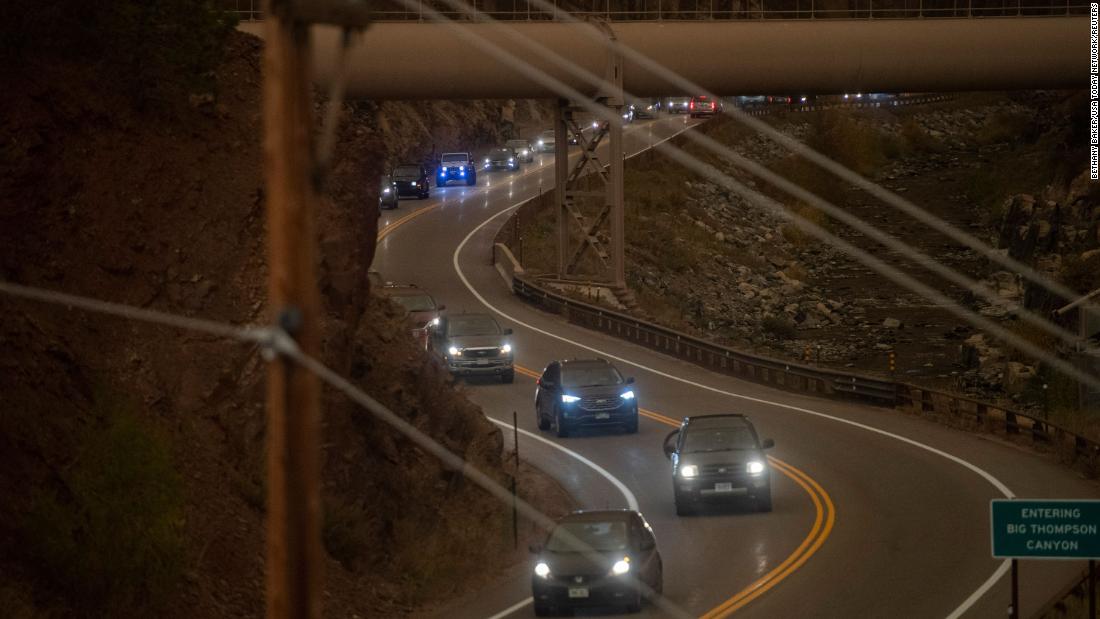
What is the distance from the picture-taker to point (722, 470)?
26.9m

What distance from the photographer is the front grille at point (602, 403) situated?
34562mm

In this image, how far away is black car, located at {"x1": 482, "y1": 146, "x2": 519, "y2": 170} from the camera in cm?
10119

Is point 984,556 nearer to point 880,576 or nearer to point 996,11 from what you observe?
point 880,576

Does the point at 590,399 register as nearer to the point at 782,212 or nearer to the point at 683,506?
the point at 683,506

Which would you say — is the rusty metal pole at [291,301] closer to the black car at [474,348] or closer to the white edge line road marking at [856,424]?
the white edge line road marking at [856,424]

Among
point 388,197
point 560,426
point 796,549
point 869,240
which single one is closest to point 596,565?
point 796,549

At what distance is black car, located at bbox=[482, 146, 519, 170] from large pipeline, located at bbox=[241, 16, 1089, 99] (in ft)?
168

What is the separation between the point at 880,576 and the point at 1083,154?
158 ft

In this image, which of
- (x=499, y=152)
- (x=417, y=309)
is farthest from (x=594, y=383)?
(x=499, y=152)

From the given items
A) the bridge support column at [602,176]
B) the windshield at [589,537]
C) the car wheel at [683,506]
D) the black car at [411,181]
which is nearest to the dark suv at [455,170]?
the black car at [411,181]

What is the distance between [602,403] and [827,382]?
743cm

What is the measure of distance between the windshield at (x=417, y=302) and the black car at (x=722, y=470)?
633 inches

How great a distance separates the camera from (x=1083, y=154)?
66.0 m

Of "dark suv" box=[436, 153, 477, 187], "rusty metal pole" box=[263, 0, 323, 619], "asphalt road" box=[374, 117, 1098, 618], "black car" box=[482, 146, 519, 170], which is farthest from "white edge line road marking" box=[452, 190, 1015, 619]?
"black car" box=[482, 146, 519, 170]
